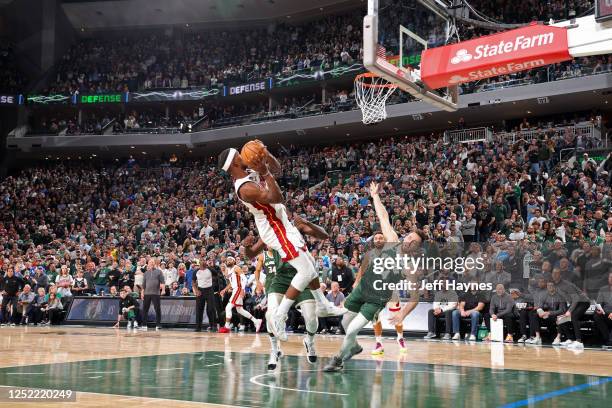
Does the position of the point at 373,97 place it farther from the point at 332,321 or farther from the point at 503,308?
the point at 503,308

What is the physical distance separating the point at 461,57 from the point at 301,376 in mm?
7053

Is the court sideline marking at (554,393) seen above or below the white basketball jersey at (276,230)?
below

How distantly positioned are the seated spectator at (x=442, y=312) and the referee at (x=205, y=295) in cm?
644

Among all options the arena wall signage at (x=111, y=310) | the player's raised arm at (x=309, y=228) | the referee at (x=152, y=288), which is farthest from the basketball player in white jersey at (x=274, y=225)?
the arena wall signage at (x=111, y=310)

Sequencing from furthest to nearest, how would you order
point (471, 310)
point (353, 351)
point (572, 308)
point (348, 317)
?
point (471, 310), point (572, 308), point (348, 317), point (353, 351)

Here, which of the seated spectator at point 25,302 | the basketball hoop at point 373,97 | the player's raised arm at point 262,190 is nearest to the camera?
the player's raised arm at point 262,190

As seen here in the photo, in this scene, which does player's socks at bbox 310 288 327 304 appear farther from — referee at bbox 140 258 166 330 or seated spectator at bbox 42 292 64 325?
seated spectator at bbox 42 292 64 325

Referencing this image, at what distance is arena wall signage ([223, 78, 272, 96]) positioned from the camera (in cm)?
3932

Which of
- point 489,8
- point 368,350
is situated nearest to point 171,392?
point 368,350

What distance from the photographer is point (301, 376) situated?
8367mm

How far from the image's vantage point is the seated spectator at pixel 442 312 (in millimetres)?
16156

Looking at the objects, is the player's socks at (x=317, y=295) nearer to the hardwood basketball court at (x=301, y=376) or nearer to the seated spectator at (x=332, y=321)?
the hardwood basketball court at (x=301, y=376)

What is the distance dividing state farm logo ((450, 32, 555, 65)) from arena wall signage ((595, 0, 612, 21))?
1.01 metres

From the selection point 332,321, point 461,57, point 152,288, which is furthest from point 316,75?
point 461,57
